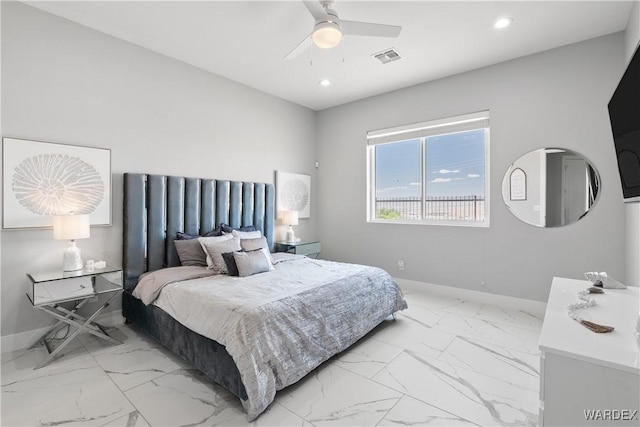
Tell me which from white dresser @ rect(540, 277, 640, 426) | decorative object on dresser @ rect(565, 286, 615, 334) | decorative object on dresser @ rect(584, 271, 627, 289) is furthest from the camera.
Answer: decorative object on dresser @ rect(584, 271, 627, 289)

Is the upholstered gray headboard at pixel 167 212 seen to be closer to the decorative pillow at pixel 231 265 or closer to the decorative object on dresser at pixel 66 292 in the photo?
the decorative object on dresser at pixel 66 292

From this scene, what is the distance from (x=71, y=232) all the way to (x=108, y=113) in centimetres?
130

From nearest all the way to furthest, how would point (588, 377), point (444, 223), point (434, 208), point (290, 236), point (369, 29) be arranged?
point (588, 377), point (369, 29), point (444, 223), point (434, 208), point (290, 236)

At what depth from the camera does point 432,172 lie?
4.36 meters

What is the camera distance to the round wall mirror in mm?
3205

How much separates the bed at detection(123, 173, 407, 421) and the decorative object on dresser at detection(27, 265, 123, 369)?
1.02 ft

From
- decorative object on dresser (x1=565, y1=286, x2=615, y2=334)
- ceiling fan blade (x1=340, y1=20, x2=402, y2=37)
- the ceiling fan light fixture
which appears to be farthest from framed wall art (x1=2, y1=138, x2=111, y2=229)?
decorative object on dresser (x1=565, y1=286, x2=615, y2=334)

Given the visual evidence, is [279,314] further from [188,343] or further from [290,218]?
[290,218]

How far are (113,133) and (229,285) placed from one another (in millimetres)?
2046

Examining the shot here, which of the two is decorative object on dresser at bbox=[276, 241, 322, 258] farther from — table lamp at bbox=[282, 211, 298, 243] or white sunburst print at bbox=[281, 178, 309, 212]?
white sunburst print at bbox=[281, 178, 309, 212]

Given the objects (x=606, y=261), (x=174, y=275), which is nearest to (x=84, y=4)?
(x=174, y=275)

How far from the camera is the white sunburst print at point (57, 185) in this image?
102 inches

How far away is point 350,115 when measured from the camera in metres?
5.06

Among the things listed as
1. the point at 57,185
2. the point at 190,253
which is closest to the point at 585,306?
the point at 190,253
